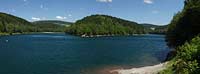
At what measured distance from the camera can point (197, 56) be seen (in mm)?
36438

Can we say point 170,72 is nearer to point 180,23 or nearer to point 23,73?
point 23,73

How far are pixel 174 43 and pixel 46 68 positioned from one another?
3438cm

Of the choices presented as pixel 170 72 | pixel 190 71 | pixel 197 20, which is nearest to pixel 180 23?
pixel 197 20

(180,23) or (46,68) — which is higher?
(180,23)

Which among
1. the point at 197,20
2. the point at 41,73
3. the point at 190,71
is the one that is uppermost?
the point at 197,20

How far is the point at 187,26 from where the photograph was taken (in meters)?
82.9

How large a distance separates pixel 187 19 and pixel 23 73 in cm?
3882

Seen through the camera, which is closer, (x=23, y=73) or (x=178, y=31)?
(x=23, y=73)

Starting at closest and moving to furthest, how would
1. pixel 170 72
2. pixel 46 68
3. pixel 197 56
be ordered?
pixel 197 56 → pixel 170 72 → pixel 46 68

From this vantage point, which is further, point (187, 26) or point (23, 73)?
point (187, 26)

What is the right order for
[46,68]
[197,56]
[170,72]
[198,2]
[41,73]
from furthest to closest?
[198,2]
[46,68]
[41,73]
[170,72]
[197,56]

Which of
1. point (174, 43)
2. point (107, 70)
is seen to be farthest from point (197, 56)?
point (174, 43)

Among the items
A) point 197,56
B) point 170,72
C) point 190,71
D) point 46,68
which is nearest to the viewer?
point 190,71

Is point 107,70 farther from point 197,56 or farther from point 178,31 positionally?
point 197,56
